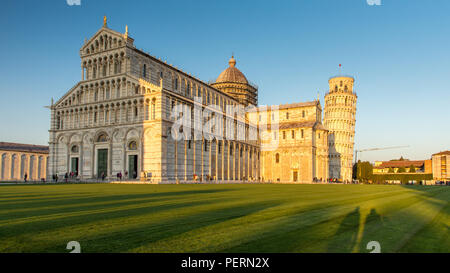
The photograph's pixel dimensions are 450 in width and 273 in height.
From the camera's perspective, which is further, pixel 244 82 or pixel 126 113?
pixel 244 82

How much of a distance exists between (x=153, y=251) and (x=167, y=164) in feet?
123

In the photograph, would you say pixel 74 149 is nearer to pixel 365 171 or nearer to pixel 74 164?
pixel 74 164

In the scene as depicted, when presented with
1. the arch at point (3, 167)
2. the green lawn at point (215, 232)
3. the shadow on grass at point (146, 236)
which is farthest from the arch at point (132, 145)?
the shadow on grass at point (146, 236)

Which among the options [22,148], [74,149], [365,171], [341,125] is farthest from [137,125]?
[365,171]

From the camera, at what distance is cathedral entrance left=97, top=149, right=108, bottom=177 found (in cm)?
4572

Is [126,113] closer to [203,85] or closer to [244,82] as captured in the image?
[203,85]

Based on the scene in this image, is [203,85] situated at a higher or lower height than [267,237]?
higher

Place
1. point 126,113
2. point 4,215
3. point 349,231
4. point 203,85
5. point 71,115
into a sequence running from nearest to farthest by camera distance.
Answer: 1. point 349,231
2. point 4,215
3. point 126,113
4. point 71,115
5. point 203,85

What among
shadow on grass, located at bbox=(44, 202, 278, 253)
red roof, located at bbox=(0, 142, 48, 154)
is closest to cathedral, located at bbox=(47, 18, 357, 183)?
red roof, located at bbox=(0, 142, 48, 154)

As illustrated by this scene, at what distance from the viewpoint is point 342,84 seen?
98.2 metres

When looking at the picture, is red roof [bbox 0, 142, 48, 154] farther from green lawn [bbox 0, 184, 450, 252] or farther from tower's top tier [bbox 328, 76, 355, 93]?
tower's top tier [bbox 328, 76, 355, 93]
